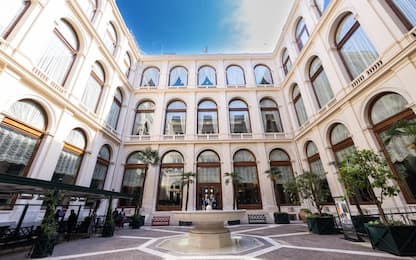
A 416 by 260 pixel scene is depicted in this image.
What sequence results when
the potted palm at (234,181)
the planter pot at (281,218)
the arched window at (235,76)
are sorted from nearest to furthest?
1. the planter pot at (281,218)
2. the potted palm at (234,181)
3. the arched window at (235,76)

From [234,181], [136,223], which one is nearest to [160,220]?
[136,223]

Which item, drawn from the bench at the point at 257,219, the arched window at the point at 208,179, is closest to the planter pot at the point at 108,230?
the arched window at the point at 208,179

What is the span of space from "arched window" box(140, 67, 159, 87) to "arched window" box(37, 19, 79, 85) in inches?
322

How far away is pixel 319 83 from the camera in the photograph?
13703 mm

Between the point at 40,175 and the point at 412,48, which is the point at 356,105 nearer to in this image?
the point at 412,48

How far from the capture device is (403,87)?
25.3 ft

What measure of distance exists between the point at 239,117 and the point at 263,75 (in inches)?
253

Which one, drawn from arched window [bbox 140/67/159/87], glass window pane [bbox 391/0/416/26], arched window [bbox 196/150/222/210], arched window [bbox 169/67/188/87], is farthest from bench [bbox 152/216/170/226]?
glass window pane [bbox 391/0/416/26]

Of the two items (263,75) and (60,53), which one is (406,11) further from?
(60,53)

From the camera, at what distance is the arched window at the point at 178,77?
2006 cm

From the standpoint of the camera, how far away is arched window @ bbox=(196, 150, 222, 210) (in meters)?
15.1

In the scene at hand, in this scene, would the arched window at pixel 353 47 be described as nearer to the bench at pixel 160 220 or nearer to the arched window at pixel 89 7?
the bench at pixel 160 220

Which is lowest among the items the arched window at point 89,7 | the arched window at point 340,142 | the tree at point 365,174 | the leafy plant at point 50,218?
the leafy plant at point 50,218

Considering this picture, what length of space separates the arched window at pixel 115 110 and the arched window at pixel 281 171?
15.2m
